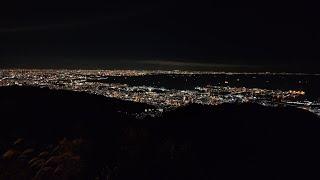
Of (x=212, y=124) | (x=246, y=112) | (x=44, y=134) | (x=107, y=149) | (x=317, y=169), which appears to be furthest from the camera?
(x=246, y=112)

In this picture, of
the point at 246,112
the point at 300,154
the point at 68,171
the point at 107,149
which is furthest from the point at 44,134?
the point at 246,112

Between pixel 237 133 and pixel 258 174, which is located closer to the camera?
pixel 258 174

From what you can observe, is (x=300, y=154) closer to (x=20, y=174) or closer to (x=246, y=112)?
(x=246, y=112)

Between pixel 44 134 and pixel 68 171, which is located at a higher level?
pixel 68 171

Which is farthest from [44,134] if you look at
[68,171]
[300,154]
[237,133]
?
[300,154]

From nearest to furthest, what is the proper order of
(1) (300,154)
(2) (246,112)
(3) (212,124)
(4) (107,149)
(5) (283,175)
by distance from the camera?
1. (4) (107,149)
2. (5) (283,175)
3. (1) (300,154)
4. (3) (212,124)
5. (2) (246,112)

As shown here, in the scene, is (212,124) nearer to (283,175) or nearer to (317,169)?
(317,169)
